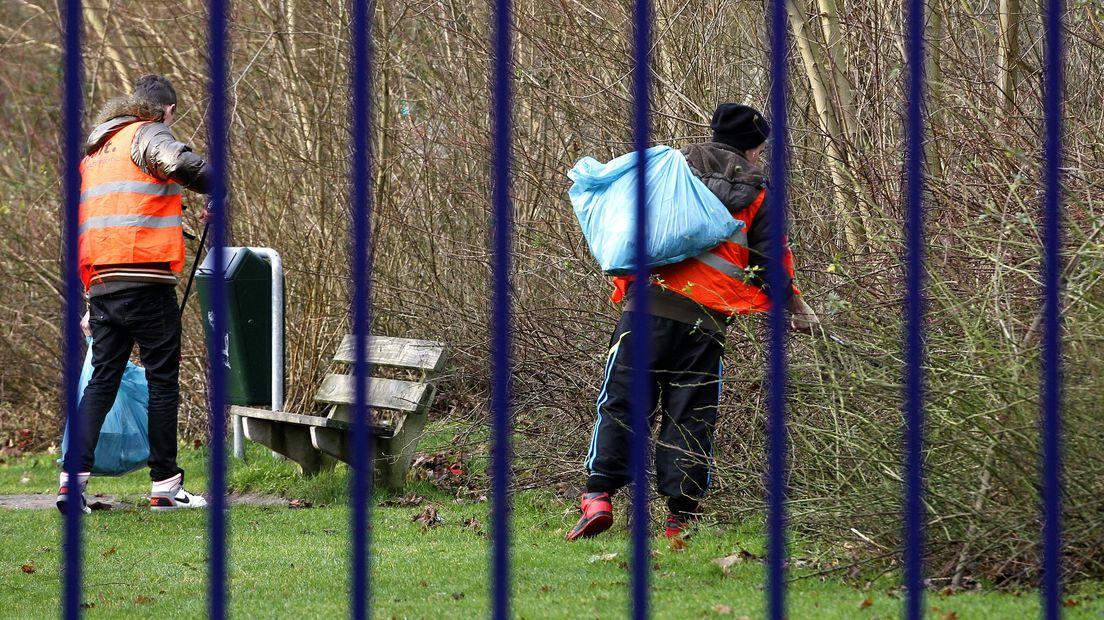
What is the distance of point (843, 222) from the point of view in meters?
6.22

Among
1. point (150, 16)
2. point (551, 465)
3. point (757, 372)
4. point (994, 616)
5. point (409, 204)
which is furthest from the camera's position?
point (150, 16)

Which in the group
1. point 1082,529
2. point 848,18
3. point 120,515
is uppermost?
point 848,18

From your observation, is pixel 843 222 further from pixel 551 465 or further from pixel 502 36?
pixel 502 36

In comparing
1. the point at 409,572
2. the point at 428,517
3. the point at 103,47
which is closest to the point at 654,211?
the point at 409,572

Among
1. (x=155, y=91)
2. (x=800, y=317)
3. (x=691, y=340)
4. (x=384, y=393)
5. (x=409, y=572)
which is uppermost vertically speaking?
(x=155, y=91)

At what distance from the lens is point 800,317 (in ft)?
16.3

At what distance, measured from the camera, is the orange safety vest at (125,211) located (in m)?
6.53

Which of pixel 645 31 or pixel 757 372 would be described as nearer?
pixel 645 31

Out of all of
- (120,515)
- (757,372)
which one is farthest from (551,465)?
(120,515)

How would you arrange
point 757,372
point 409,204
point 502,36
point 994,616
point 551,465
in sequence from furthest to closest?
point 409,204, point 551,465, point 757,372, point 994,616, point 502,36

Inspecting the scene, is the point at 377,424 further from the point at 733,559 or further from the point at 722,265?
the point at 733,559

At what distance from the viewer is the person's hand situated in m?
4.91

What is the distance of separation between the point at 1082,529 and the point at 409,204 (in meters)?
5.67

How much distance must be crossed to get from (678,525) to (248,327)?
3.53 metres
